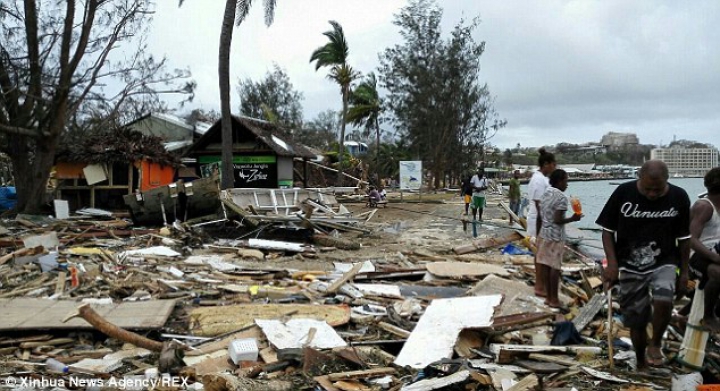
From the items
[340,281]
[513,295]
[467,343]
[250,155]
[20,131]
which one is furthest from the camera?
[250,155]

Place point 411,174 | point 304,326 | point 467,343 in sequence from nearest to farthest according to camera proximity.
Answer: point 467,343
point 304,326
point 411,174

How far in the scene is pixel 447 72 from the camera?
42.5m

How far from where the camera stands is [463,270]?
27.2ft

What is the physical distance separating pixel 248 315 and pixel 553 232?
3476mm

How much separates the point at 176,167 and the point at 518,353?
1745cm

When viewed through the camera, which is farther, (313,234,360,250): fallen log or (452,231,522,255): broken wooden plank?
(313,234,360,250): fallen log

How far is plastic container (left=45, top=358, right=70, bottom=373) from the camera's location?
14.7 feet

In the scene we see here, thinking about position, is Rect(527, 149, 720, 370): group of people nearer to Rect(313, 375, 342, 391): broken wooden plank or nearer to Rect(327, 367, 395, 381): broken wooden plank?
Rect(327, 367, 395, 381): broken wooden plank

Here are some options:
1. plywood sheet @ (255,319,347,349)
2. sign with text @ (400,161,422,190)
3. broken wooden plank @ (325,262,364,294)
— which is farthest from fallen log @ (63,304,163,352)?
sign with text @ (400,161,422,190)

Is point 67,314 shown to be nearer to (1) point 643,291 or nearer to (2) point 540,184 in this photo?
(1) point 643,291

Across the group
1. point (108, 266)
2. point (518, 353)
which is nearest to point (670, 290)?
point (518, 353)

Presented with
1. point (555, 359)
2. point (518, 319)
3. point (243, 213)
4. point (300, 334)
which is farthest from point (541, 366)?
point (243, 213)

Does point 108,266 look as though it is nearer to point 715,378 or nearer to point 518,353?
point 518,353

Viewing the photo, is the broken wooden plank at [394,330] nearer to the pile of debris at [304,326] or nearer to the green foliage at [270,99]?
the pile of debris at [304,326]
